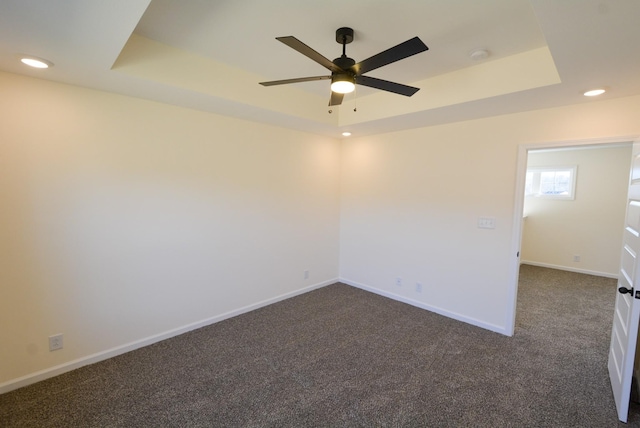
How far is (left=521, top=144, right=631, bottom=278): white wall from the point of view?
5059 mm

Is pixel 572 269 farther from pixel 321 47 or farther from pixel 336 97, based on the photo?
pixel 321 47

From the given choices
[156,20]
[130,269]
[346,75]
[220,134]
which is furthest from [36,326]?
[346,75]

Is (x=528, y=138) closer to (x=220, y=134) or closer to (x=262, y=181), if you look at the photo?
(x=262, y=181)

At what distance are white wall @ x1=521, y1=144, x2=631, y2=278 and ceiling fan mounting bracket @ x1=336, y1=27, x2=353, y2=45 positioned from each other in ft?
18.9

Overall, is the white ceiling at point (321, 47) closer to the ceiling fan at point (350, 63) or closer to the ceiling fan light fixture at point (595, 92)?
the ceiling fan light fixture at point (595, 92)

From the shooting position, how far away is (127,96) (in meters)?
2.59

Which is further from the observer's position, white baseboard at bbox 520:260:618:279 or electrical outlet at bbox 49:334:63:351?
white baseboard at bbox 520:260:618:279

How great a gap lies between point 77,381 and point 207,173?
84.5 inches

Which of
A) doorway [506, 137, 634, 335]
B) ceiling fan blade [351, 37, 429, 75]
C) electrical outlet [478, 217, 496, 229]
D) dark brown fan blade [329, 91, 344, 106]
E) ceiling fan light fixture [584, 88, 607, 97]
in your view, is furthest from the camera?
electrical outlet [478, 217, 496, 229]

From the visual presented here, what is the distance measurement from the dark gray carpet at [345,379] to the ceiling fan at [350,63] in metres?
2.30

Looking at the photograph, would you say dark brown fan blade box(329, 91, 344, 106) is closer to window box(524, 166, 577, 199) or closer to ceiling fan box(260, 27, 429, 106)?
ceiling fan box(260, 27, 429, 106)

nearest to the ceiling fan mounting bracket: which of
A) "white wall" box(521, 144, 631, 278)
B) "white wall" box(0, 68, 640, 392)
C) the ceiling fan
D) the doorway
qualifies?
the ceiling fan

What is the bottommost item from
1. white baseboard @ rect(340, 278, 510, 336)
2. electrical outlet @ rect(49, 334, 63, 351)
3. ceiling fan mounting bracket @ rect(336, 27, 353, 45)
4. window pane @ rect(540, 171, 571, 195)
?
white baseboard @ rect(340, 278, 510, 336)

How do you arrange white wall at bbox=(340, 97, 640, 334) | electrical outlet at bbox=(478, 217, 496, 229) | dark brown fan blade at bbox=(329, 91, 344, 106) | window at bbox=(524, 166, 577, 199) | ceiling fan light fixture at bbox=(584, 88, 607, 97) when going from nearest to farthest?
1. dark brown fan blade at bbox=(329, 91, 344, 106)
2. ceiling fan light fixture at bbox=(584, 88, 607, 97)
3. white wall at bbox=(340, 97, 640, 334)
4. electrical outlet at bbox=(478, 217, 496, 229)
5. window at bbox=(524, 166, 577, 199)
